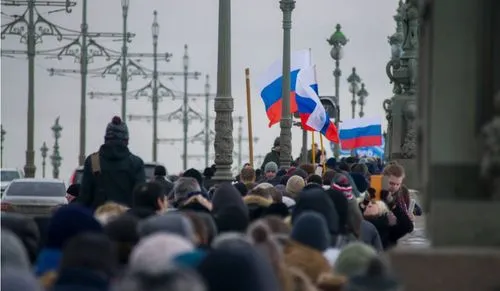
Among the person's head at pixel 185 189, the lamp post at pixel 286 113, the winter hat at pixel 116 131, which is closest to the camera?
the person's head at pixel 185 189

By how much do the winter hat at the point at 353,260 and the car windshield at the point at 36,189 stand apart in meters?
24.7

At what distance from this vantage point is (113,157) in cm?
2136

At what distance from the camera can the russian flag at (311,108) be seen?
41844 millimetres

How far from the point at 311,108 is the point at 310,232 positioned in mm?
27769

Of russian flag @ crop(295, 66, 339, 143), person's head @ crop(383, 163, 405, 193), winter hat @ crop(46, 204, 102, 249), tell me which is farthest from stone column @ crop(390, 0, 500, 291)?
russian flag @ crop(295, 66, 339, 143)

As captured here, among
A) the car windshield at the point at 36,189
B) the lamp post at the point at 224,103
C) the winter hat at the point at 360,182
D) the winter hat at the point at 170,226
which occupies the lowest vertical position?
the winter hat at the point at 170,226

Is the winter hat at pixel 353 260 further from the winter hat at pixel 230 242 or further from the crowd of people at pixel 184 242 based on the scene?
the winter hat at pixel 230 242

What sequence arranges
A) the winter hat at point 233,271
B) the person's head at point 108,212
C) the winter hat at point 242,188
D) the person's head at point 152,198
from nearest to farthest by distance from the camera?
the winter hat at point 233,271 < the person's head at point 108,212 < the person's head at point 152,198 < the winter hat at point 242,188

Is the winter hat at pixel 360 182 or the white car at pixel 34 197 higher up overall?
the winter hat at pixel 360 182

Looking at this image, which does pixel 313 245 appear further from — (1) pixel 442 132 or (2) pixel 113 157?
(2) pixel 113 157

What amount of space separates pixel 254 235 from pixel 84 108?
6277 centimetres

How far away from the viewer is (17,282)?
11703 mm

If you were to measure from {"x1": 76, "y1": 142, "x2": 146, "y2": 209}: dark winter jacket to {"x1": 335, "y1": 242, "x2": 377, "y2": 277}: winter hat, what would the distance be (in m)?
7.37

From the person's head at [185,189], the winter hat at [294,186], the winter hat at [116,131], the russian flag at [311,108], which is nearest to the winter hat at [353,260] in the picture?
the person's head at [185,189]
